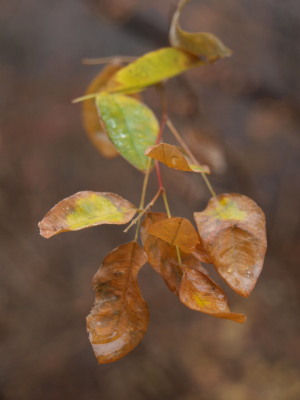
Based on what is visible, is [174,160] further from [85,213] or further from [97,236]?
[97,236]

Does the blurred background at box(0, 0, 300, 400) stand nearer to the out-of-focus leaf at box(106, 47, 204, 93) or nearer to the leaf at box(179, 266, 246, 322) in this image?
the out-of-focus leaf at box(106, 47, 204, 93)

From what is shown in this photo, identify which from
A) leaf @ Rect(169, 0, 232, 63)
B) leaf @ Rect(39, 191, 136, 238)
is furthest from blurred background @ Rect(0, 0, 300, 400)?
leaf @ Rect(39, 191, 136, 238)

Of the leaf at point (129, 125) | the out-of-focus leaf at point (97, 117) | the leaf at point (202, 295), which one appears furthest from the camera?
the out-of-focus leaf at point (97, 117)

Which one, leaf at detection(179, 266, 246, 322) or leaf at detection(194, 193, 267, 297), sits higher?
leaf at detection(194, 193, 267, 297)

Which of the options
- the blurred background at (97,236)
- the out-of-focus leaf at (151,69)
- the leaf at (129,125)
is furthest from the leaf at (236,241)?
the blurred background at (97,236)

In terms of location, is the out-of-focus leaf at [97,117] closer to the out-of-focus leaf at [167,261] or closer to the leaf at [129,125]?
the leaf at [129,125]

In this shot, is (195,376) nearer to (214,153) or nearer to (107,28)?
(214,153)
